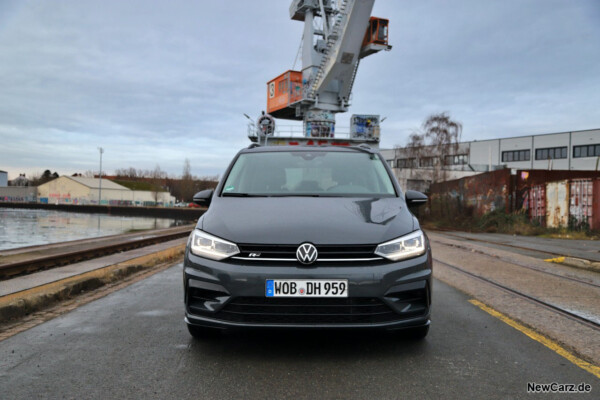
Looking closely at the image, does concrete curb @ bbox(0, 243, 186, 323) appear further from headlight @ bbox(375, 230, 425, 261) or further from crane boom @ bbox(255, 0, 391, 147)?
crane boom @ bbox(255, 0, 391, 147)

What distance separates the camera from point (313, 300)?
318cm

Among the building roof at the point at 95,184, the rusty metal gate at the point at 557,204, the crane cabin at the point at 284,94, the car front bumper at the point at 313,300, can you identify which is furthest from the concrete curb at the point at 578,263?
the building roof at the point at 95,184

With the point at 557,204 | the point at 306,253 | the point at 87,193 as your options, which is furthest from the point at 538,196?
the point at 87,193

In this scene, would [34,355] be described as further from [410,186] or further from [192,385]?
[410,186]

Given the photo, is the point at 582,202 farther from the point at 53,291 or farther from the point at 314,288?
the point at 53,291

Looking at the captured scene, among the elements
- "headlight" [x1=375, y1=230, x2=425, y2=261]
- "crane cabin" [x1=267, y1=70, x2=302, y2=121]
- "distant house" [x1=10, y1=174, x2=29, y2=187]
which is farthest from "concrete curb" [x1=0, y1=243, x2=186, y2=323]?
"distant house" [x1=10, y1=174, x2=29, y2=187]

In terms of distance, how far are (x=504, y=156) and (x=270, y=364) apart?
214 ft

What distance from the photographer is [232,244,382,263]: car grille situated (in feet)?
10.7

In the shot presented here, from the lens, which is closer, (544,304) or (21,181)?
(544,304)

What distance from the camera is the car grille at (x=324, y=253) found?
10.7ft

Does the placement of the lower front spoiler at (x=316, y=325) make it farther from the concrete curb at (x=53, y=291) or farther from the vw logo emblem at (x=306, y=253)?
the concrete curb at (x=53, y=291)

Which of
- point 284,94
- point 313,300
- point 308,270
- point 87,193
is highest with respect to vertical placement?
point 284,94

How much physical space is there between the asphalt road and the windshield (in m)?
1.30

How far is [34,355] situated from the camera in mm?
3521
